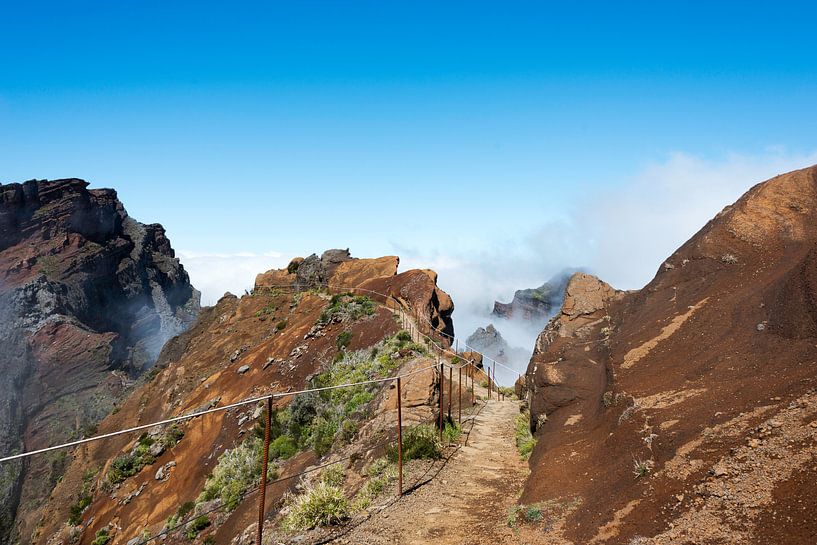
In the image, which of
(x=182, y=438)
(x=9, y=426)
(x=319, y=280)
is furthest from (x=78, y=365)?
(x=182, y=438)

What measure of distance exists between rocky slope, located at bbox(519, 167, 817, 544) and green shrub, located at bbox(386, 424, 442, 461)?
279cm

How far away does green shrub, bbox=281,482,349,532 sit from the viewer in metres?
10.9

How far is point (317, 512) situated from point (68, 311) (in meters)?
138

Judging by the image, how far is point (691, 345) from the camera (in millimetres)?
11070

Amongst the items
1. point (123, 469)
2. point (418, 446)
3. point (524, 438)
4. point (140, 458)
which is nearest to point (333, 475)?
point (418, 446)

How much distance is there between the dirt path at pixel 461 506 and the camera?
9797 millimetres

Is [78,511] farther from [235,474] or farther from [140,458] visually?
[235,474]

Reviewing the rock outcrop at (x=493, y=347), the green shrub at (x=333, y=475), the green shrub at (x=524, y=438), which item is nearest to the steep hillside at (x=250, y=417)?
the green shrub at (x=333, y=475)

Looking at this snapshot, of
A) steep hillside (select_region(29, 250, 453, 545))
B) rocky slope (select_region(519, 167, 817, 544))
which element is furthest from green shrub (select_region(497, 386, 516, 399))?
rocky slope (select_region(519, 167, 817, 544))

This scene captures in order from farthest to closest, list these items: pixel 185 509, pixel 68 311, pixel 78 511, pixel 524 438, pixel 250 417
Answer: pixel 68 311 → pixel 78 511 → pixel 250 417 → pixel 185 509 → pixel 524 438

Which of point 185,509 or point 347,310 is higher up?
point 347,310

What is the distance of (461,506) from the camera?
1137 cm

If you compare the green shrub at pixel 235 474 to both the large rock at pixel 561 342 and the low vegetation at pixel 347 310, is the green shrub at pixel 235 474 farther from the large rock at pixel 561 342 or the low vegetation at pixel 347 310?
the low vegetation at pixel 347 310

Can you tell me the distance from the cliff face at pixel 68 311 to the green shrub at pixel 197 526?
56.5 metres
